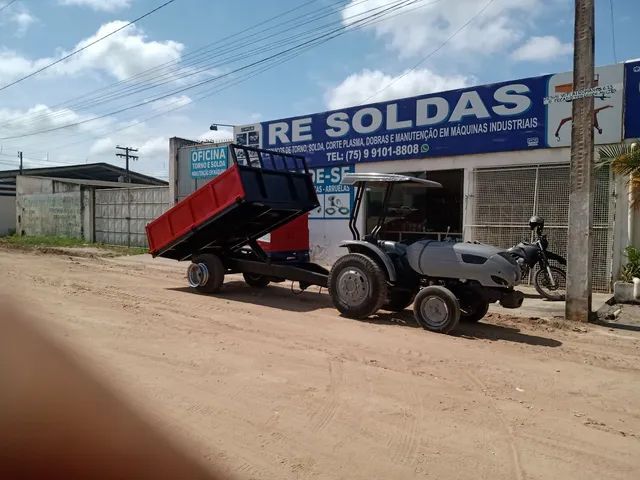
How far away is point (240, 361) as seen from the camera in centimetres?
591

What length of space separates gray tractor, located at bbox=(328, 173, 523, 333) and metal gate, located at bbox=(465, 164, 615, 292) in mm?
4913

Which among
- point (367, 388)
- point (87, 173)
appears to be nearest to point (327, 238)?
point (367, 388)

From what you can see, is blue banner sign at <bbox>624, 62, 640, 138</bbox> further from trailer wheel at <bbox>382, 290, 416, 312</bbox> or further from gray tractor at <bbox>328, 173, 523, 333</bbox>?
trailer wheel at <bbox>382, 290, 416, 312</bbox>

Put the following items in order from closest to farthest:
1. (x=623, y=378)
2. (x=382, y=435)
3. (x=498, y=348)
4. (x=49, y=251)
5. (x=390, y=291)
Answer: (x=382, y=435) → (x=623, y=378) → (x=498, y=348) → (x=390, y=291) → (x=49, y=251)

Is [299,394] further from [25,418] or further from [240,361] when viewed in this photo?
[25,418]

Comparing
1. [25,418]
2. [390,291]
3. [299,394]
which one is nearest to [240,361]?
[299,394]

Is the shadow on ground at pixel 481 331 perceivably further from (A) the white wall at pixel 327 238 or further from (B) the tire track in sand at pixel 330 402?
(A) the white wall at pixel 327 238

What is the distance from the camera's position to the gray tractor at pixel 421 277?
743 centimetres

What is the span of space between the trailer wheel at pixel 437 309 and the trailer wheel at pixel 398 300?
3.16 feet

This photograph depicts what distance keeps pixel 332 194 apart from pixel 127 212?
1208cm

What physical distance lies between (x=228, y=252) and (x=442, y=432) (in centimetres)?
810

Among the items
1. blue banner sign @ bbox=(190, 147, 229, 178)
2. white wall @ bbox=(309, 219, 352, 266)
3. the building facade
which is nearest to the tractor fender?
the building facade

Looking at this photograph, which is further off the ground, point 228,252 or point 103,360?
point 228,252

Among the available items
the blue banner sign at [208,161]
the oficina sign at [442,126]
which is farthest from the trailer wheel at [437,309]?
the blue banner sign at [208,161]
